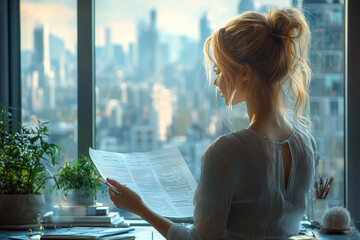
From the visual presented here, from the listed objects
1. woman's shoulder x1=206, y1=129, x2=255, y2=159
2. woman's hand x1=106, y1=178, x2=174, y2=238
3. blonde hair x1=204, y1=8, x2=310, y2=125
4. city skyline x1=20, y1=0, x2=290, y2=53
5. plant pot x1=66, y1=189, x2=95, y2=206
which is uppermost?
city skyline x1=20, y1=0, x2=290, y2=53

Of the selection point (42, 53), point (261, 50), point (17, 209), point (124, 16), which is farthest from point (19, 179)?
point (261, 50)

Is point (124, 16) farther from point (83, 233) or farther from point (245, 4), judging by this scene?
point (83, 233)

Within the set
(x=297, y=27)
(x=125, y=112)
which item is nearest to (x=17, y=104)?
(x=125, y=112)

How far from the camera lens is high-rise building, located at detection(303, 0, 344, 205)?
90.4 inches

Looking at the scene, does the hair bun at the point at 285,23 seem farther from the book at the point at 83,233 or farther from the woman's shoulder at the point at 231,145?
the book at the point at 83,233

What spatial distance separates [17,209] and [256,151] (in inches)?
49.3

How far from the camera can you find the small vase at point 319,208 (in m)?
2.05

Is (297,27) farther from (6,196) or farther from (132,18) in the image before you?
(6,196)

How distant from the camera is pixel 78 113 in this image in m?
2.34

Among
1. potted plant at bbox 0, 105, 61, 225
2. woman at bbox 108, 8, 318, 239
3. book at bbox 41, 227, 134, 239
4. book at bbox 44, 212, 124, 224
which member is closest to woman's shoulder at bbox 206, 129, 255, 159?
woman at bbox 108, 8, 318, 239

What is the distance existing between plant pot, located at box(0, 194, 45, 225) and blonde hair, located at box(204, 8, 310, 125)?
3.78ft

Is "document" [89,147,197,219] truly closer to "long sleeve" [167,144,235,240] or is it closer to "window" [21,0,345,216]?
"long sleeve" [167,144,235,240]

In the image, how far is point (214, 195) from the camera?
117cm

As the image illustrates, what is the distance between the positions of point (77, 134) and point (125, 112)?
10.6 inches
